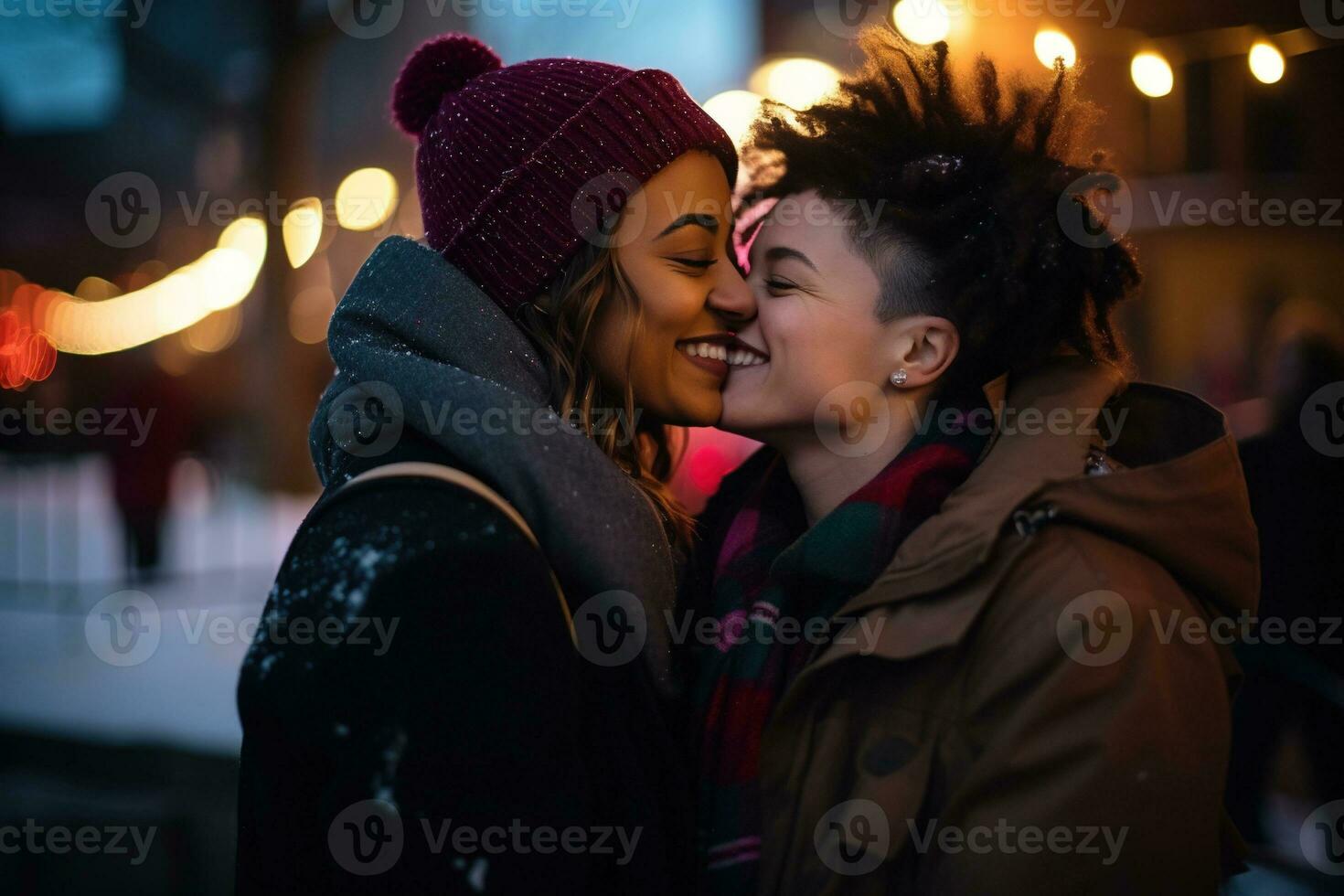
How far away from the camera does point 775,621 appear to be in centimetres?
194

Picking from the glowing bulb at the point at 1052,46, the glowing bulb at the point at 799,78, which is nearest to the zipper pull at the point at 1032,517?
the glowing bulb at the point at 1052,46

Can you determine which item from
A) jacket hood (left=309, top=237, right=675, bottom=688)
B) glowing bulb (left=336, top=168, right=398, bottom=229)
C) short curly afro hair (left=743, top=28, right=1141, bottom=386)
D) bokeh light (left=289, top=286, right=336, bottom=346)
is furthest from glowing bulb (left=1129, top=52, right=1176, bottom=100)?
bokeh light (left=289, top=286, right=336, bottom=346)

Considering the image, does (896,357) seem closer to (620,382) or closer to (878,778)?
(620,382)

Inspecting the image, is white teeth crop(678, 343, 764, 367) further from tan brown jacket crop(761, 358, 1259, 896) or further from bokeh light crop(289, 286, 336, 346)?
bokeh light crop(289, 286, 336, 346)

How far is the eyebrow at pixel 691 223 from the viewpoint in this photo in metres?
2.09

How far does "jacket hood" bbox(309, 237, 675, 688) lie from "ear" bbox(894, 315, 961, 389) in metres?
0.71

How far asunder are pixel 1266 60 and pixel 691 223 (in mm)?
2760

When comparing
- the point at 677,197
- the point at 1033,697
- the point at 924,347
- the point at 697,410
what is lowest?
the point at 1033,697

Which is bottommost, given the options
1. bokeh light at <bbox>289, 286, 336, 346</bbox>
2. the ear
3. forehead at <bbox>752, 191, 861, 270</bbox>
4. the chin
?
bokeh light at <bbox>289, 286, 336, 346</bbox>

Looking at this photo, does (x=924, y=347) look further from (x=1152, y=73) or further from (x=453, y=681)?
(x=1152, y=73)

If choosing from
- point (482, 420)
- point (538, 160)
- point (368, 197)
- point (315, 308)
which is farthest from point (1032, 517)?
point (315, 308)

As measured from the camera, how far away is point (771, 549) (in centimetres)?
221

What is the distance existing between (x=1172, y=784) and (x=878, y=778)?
1.57ft

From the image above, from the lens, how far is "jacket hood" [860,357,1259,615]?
161 centimetres
